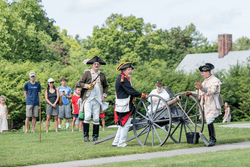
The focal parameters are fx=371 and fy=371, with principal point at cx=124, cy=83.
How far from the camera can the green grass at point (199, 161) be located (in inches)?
241

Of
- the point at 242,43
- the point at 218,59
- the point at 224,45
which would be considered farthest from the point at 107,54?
the point at 242,43

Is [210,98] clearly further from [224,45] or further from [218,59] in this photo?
[224,45]

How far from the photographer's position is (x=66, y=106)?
1647 cm

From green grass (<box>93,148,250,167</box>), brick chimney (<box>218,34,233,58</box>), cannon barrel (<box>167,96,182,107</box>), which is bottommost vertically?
green grass (<box>93,148,250,167</box>)

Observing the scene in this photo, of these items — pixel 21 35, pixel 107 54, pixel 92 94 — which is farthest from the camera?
pixel 107 54

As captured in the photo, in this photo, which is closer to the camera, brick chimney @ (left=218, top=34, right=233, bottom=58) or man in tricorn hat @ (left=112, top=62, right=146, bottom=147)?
man in tricorn hat @ (left=112, top=62, right=146, bottom=147)

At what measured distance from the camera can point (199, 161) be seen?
6398 millimetres

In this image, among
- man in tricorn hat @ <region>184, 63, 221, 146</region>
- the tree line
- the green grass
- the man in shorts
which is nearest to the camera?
the green grass

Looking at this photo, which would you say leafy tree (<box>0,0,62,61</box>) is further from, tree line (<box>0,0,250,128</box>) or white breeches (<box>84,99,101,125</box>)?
white breeches (<box>84,99,101,125</box>)

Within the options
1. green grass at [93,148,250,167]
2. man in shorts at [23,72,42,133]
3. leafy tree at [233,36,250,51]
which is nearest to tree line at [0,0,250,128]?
man in shorts at [23,72,42,133]

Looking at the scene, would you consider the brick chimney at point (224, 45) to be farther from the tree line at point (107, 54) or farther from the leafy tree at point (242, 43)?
the leafy tree at point (242, 43)

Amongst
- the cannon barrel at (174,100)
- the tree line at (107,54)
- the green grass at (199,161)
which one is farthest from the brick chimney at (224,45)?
the green grass at (199,161)

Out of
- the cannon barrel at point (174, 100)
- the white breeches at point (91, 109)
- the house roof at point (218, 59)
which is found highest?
the house roof at point (218, 59)

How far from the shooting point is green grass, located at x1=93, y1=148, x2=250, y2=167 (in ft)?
20.1
